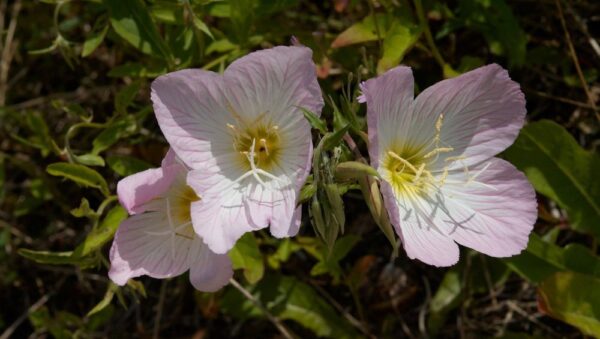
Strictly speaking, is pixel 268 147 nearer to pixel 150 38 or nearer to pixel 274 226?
pixel 274 226

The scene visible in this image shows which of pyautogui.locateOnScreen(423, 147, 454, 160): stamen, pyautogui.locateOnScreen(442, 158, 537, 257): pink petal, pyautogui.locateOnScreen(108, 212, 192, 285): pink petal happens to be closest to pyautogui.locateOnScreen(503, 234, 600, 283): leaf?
pyautogui.locateOnScreen(442, 158, 537, 257): pink petal

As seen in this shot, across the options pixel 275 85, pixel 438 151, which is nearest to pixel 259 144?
pixel 275 85

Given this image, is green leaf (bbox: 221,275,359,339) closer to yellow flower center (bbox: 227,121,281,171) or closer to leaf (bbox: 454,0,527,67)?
yellow flower center (bbox: 227,121,281,171)

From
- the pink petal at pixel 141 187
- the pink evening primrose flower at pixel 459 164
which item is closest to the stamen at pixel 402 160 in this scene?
the pink evening primrose flower at pixel 459 164

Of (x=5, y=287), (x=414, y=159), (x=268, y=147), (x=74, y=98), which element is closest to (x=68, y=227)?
(x=5, y=287)

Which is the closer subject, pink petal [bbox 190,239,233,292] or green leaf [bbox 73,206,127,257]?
pink petal [bbox 190,239,233,292]

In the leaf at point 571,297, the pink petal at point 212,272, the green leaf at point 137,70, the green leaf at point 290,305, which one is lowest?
the green leaf at point 290,305

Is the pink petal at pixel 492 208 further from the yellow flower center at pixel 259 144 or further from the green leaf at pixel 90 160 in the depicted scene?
the green leaf at pixel 90 160
